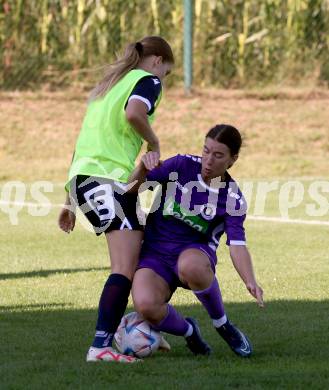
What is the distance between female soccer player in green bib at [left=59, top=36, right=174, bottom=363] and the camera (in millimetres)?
5848

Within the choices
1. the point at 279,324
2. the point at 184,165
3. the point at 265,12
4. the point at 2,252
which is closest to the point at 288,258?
the point at 2,252

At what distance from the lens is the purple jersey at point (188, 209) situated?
6.10 metres

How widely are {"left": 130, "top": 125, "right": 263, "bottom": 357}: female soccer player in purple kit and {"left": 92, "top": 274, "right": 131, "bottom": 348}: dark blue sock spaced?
110 mm

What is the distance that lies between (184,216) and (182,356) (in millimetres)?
696

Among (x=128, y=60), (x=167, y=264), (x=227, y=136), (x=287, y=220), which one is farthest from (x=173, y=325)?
(x=287, y=220)

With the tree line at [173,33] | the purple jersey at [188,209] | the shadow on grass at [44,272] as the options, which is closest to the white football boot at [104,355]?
the purple jersey at [188,209]

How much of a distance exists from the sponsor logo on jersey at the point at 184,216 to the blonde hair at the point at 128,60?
2.15 ft

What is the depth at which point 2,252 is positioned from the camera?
36.1 ft

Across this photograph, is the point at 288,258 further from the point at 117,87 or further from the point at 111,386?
the point at 111,386

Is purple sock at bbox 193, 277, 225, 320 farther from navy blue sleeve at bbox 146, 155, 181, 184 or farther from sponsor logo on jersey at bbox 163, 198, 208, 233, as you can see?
navy blue sleeve at bbox 146, 155, 181, 184

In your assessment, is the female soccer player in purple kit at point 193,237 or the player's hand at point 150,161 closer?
the player's hand at point 150,161

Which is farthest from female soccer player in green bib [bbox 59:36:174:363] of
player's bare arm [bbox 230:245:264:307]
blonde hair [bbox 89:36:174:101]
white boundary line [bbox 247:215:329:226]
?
white boundary line [bbox 247:215:329:226]

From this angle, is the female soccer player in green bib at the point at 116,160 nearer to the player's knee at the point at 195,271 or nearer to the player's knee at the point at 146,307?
the player's knee at the point at 146,307

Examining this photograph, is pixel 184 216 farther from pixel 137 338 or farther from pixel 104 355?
pixel 104 355
